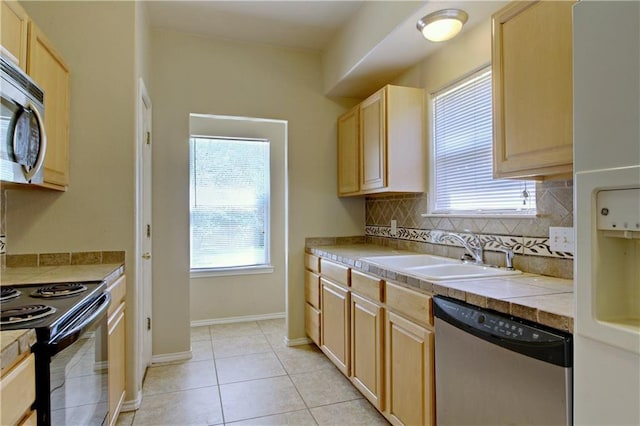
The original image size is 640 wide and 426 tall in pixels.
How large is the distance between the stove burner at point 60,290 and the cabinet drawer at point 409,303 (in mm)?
1462

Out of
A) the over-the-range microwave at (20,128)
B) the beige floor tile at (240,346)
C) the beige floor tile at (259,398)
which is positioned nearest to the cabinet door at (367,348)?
the beige floor tile at (259,398)

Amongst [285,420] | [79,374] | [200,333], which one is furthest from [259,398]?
[200,333]

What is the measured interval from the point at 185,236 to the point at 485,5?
2.61 meters

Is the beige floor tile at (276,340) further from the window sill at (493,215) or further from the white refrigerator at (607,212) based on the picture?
the white refrigerator at (607,212)

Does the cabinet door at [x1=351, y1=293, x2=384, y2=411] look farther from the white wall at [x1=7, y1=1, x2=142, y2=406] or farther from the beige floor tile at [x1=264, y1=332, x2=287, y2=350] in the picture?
the white wall at [x1=7, y1=1, x2=142, y2=406]

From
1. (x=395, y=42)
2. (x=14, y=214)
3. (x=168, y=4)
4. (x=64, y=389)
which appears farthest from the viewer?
(x=168, y=4)

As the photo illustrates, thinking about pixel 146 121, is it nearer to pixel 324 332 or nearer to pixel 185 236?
pixel 185 236

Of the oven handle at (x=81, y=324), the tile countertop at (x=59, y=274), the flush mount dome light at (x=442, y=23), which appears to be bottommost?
the oven handle at (x=81, y=324)

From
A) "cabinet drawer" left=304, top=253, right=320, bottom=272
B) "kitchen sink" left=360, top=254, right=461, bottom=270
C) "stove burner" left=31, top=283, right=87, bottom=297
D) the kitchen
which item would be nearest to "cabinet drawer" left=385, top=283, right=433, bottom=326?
"kitchen sink" left=360, top=254, right=461, bottom=270

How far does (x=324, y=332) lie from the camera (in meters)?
2.86

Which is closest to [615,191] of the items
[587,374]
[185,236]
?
[587,374]

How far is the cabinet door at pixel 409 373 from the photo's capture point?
5.20ft

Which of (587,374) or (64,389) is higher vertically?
(587,374)

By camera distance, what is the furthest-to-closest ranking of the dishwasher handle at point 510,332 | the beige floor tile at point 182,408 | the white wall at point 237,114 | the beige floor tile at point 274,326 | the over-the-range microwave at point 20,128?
the beige floor tile at point 274,326 → the white wall at point 237,114 → the beige floor tile at point 182,408 → the over-the-range microwave at point 20,128 → the dishwasher handle at point 510,332
